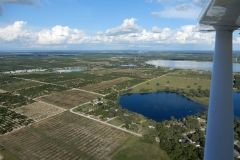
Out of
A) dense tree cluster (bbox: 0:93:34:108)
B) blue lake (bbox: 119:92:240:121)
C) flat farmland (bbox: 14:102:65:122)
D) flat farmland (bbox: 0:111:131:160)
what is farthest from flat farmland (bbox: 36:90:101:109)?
flat farmland (bbox: 0:111:131:160)

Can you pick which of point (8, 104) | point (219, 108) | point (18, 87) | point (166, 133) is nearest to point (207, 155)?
point (219, 108)

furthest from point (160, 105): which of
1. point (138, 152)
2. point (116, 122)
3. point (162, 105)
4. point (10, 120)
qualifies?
point (10, 120)

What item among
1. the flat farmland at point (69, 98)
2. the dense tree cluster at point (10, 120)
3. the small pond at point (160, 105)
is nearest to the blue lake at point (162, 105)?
the small pond at point (160, 105)

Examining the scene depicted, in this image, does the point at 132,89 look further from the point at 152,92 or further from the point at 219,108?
the point at 219,108

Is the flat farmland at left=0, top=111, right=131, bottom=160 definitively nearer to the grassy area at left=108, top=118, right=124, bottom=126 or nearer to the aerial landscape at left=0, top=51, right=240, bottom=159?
the aerial landscape at left=0, top=51, right=240, bottom=159

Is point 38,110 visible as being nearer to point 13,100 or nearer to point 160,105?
point 13,100

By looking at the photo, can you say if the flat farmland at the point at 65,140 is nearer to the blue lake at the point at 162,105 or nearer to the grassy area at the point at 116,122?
the grassy area at the point at 116,122

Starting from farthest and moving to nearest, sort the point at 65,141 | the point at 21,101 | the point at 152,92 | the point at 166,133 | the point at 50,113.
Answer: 1. the point at 152,92
2. the point at 21,101
3. the point at 50,113
4. the point at 166,133
5. the point at 65,141
